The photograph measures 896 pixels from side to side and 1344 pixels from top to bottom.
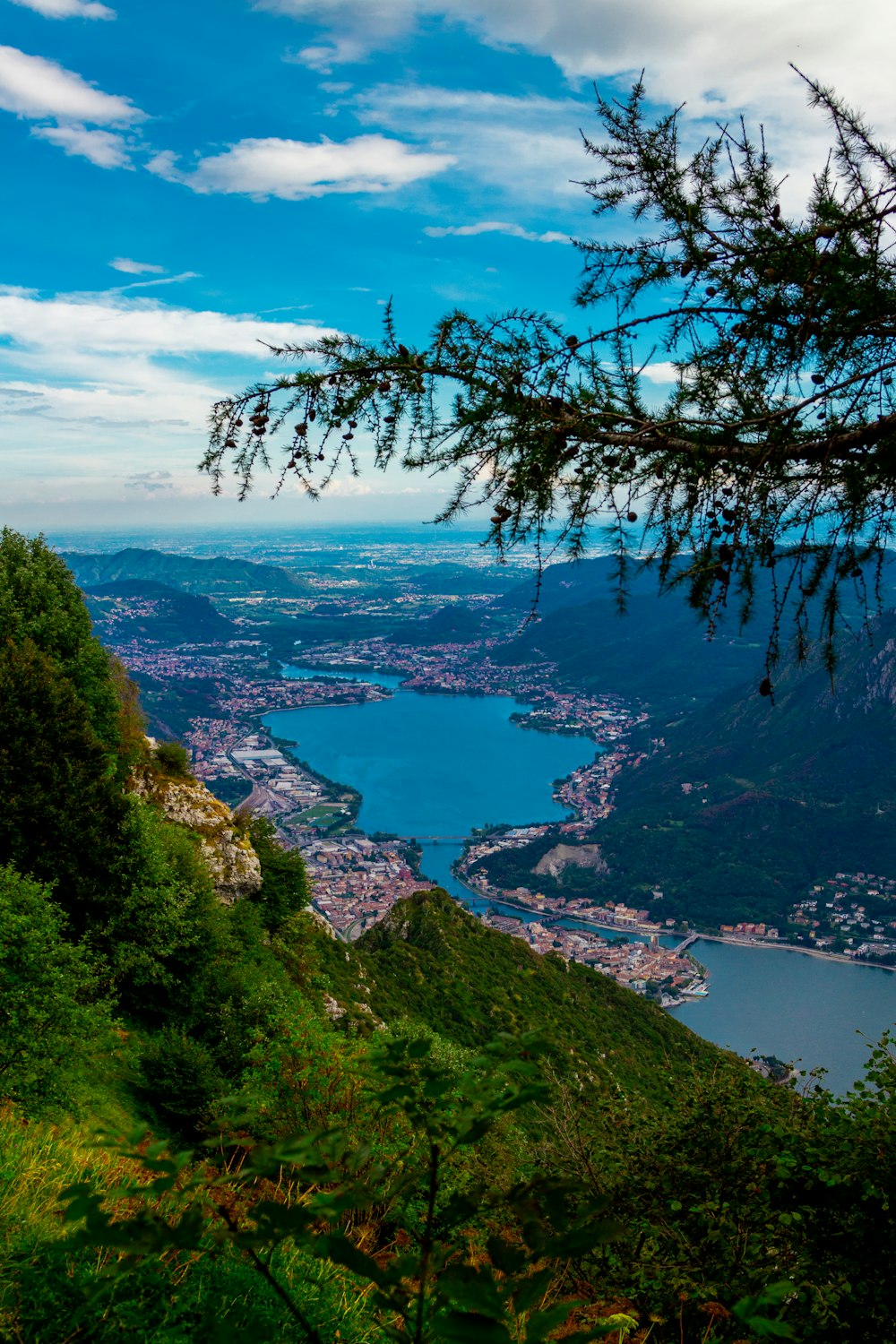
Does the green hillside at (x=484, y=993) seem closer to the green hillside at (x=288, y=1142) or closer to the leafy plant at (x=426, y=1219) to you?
the green hillside at (x=288, y=1142)

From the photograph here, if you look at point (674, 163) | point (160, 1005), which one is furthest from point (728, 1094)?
point (160, 1005)

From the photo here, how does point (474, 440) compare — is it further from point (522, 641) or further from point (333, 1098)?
point (522, 641)

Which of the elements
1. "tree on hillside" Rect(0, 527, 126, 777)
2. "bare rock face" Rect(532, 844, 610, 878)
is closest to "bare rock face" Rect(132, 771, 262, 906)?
"tree on hillside" Rect(0, 527, 126, 777)

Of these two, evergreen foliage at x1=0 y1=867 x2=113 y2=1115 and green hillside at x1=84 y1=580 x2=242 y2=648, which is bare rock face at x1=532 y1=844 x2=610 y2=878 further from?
A: green hillside at x1=84 y1=580 x2=242 y2=648

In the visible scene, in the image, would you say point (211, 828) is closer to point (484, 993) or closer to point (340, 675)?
point (484, 993)

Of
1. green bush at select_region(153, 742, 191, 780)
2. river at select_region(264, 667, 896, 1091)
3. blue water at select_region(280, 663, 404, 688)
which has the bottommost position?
river at select_region(264, 667, 896, 1091)

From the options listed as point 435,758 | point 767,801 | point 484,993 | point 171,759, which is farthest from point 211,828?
point 435,758

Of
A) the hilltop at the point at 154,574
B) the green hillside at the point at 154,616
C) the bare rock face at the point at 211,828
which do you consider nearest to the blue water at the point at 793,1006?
the bare rock face at the point at 211,828
